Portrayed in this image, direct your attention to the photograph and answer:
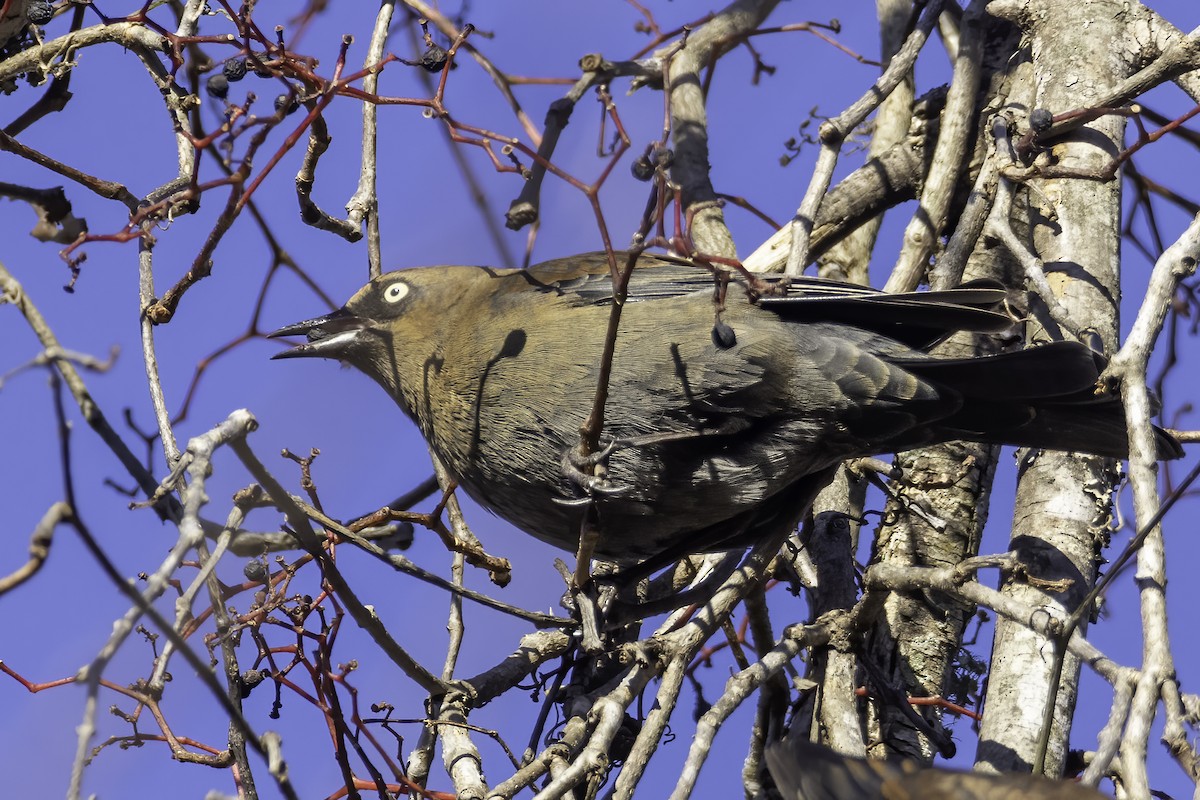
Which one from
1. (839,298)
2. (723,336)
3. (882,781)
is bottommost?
(882,781)

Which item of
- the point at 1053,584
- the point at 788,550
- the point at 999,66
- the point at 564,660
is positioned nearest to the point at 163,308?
the point at 564,660

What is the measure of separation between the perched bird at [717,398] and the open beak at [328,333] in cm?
54

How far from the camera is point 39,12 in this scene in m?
4.06

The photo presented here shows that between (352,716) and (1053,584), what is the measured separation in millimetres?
1947

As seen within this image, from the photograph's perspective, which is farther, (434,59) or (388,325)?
(388,325)

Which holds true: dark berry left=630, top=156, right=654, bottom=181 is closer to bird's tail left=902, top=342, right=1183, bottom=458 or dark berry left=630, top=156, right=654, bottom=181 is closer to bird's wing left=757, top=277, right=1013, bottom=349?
bird's wing left=757, top=277, right=1013, bottom=349

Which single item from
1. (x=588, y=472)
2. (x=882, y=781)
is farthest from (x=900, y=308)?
(x=882, y=781)

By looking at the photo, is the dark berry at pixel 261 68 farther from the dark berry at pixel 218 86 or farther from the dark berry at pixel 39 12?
the dark berry at pixel 39 12

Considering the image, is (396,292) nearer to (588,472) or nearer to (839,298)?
(588,472)

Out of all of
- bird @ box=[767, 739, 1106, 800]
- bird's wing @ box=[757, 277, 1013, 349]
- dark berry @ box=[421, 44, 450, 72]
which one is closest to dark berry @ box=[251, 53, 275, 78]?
dark berry @ box=[421, 44, 450, 72]

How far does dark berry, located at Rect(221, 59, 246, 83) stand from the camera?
12.9 ft

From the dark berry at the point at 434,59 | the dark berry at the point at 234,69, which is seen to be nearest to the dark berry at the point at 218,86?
the dark berry at the point at 234,69

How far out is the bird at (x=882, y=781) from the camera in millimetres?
2631

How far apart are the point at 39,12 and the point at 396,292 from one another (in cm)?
144
